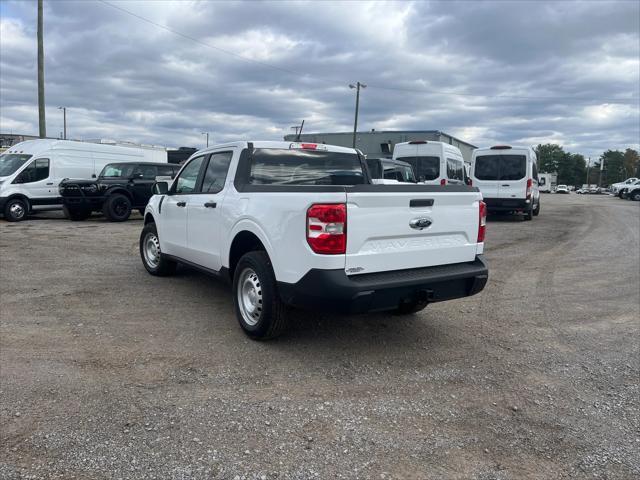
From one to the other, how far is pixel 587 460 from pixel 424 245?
1975mm

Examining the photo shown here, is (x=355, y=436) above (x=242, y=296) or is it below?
below

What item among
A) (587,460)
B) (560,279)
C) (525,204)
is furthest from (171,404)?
(525,204)

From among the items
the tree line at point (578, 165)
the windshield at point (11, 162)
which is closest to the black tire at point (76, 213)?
the windshield at point (11, 162)

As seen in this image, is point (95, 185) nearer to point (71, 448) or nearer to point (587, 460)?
point (71, 448)

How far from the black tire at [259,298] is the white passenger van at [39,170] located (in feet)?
43.2

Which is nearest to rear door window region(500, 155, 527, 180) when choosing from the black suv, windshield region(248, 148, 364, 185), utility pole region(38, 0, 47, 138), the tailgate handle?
the black suv

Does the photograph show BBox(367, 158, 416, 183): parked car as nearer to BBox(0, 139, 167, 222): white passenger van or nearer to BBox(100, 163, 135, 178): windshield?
BBox(100, 163, 135, 178): windshield

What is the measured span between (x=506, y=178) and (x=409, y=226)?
14124mm

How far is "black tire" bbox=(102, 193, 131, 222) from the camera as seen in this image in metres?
15.1

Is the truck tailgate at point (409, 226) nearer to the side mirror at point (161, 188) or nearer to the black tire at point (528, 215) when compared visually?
the side mirror at point (161, 188)

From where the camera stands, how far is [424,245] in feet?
14.3

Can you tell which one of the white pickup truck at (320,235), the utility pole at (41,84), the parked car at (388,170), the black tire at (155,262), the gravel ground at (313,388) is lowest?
the gravel ground at (313,388)

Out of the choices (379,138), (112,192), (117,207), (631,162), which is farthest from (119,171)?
(631,162)

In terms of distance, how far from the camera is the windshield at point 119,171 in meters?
16.0
